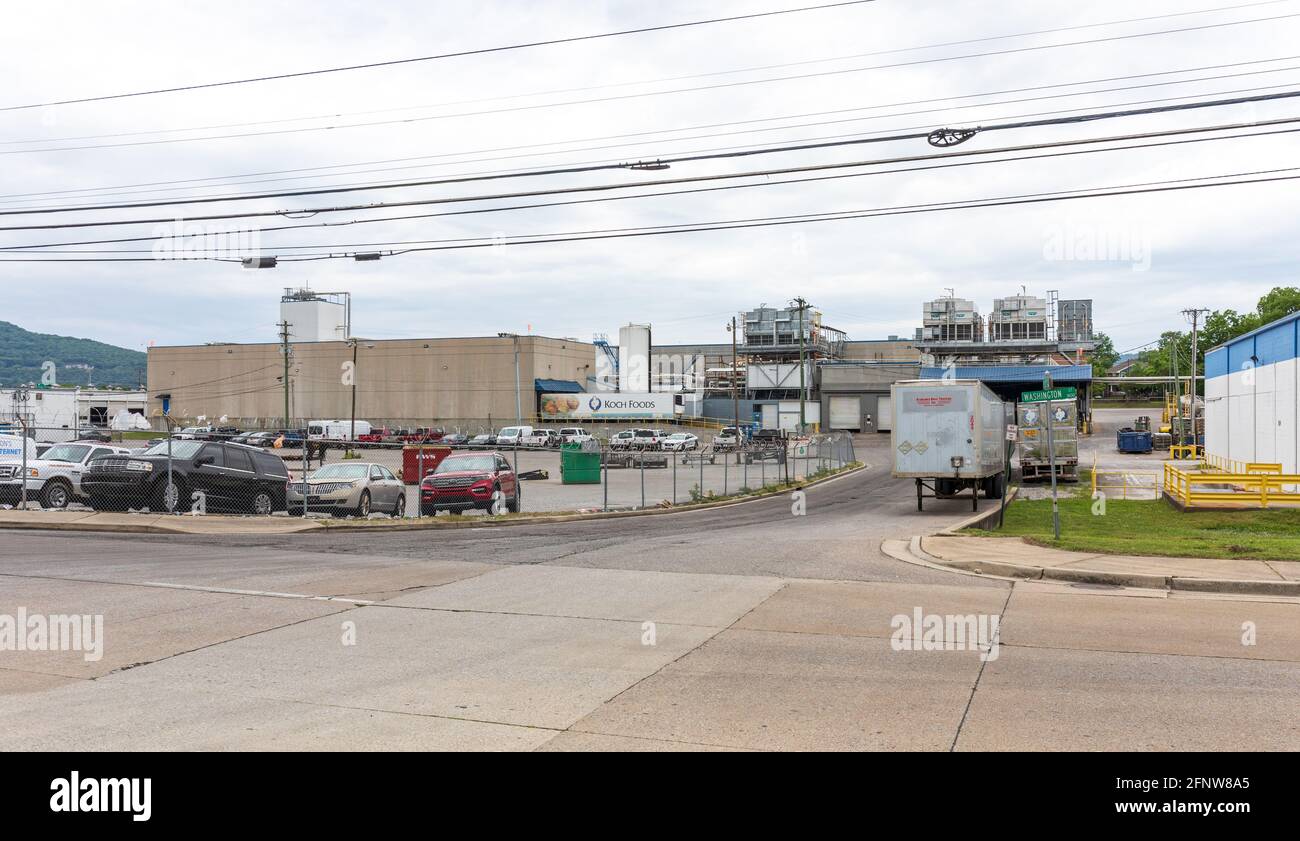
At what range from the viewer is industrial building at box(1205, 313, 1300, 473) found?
30.5 meters

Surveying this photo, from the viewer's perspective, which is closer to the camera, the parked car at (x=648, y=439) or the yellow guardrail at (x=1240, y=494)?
the yellow guardrail at (x=1240, y=494)

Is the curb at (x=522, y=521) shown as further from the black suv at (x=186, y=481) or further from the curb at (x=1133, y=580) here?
the curb at (x=1133, y=580)

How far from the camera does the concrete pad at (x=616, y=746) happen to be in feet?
20.1

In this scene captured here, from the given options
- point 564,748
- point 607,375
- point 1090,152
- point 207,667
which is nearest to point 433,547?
point 207,667

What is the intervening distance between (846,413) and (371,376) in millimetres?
44509

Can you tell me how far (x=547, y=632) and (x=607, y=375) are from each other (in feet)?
314

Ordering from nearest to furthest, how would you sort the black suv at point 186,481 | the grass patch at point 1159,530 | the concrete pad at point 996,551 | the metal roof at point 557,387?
1. the concrete pad at point 996,551
2. the grass patch at point 1159,530
3. the black suv at point 186,481
4. the metal roof at point 557,387

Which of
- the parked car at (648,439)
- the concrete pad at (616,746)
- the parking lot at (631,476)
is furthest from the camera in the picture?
the parked car at (648,439)

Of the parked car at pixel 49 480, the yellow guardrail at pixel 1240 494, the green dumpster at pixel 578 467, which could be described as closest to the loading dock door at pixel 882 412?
the green dumpster at pixel 578 467

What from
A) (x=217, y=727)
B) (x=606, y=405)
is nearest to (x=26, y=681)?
(x=217, y=727)

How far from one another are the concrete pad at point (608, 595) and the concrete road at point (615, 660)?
7 centimetres

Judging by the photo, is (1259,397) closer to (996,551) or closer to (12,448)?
(996,551)

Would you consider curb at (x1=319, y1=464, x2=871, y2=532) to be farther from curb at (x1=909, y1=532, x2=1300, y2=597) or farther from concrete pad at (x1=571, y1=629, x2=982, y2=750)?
concrete pad at (x1=571, y1=629, x2=982, y2=750)
